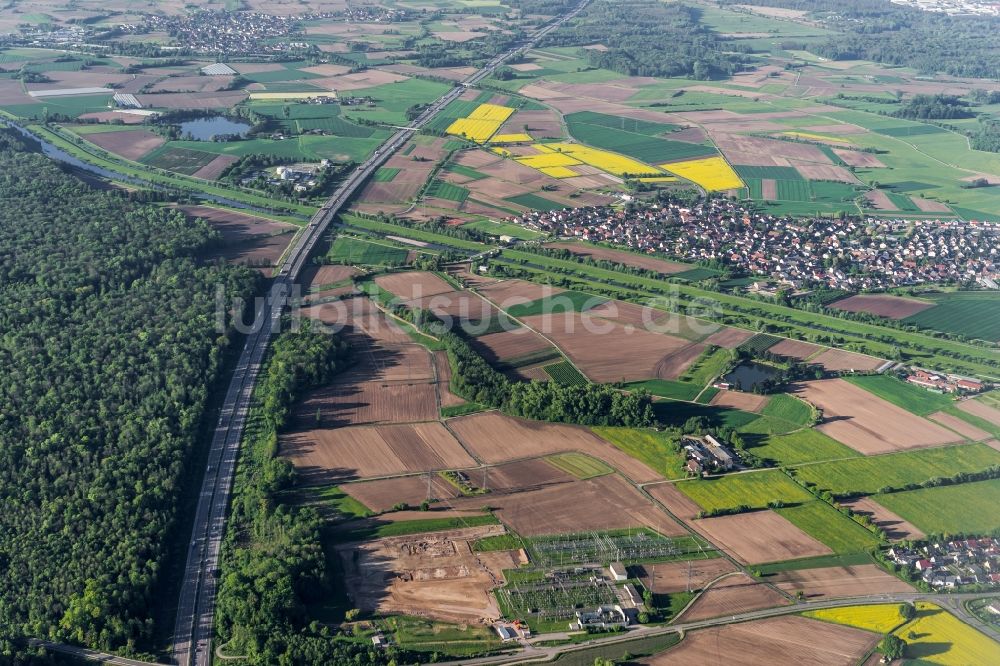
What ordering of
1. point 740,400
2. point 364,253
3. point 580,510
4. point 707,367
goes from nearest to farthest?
point 580,510
point 740,400
point 707,367
point 364,253

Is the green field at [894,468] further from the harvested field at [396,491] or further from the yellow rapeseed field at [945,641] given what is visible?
the harvested field at [396,491]

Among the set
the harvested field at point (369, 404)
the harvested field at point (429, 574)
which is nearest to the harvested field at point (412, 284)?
the harvested field at point (369, 404)

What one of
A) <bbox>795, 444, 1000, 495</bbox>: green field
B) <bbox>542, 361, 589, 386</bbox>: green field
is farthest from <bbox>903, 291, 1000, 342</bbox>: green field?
<bbox>542, 361, 589, 386</bbox>: green field

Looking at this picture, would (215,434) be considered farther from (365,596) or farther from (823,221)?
(823,221)

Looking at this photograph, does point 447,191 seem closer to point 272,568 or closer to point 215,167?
point 215,167

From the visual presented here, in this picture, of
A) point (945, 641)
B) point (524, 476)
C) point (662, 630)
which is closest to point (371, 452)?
point (524, 476)

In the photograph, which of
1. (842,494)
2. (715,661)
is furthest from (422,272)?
(715,661)
